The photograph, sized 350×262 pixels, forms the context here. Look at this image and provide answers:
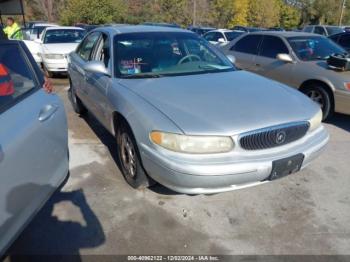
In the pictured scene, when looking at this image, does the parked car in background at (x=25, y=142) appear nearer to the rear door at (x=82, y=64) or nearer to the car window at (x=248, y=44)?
the rear door at (x=82, y=64)

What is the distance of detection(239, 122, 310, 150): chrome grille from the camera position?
261 cm

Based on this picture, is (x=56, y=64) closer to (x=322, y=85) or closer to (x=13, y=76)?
(x=322, y=85)

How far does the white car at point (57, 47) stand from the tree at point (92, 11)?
79.8 feet

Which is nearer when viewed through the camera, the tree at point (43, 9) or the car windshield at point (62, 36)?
the car windshield at point (62, 36)

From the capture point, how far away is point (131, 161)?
322 cm

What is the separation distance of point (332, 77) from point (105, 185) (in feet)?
13.0

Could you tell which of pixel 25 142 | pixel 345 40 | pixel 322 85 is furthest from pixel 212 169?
pixel 345 40

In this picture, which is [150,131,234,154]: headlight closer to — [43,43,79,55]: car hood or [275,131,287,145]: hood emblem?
[275,131,287,145]: hood emblem

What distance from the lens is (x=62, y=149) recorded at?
276 centimetres

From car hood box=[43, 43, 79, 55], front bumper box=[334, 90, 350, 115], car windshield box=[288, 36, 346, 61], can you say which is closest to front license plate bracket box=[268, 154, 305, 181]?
front bumper box=[334, 90, 350, 115]

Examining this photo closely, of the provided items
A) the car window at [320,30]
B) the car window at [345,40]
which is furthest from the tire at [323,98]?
the car window at [320,30]

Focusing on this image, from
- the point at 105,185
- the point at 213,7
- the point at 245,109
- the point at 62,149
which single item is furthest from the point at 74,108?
the point at 213,7

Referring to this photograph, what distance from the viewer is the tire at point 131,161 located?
3.05m

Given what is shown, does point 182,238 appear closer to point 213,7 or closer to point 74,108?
point 74,108
